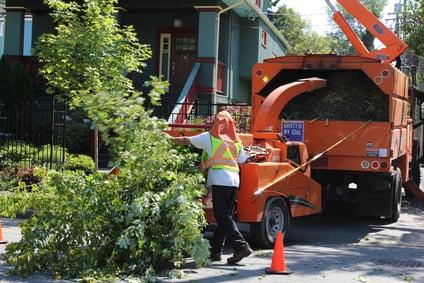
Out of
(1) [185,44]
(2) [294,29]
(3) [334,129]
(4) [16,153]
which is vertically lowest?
(4) [16,153]

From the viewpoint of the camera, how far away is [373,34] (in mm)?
14266

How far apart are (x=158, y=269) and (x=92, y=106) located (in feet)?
6.49

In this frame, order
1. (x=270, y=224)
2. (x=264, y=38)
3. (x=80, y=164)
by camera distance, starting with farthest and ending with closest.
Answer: (x=264, y=38) < (x=80, y=164) < (x=270, y=224)

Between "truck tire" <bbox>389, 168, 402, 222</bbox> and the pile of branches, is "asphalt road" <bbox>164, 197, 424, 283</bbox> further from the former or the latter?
the pile of branches

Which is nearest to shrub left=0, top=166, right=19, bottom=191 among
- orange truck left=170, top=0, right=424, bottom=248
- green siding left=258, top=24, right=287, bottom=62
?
orange truck left=170, top=0, right=424, bottom=248

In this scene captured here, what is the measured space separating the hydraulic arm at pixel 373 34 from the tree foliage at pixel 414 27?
592 centimetres

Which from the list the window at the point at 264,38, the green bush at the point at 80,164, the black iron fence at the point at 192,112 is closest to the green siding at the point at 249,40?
the window at the point at 264,38

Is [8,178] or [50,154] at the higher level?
[50,154]

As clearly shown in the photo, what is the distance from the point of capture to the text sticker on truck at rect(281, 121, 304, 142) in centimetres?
1099

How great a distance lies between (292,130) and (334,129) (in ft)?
2.43

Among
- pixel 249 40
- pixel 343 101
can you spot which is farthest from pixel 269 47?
pixel 343 101

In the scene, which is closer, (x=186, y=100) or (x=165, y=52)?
(x=186, y=100)

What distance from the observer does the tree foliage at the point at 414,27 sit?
1997cm

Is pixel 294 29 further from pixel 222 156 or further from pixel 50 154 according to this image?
pixel 222 156
